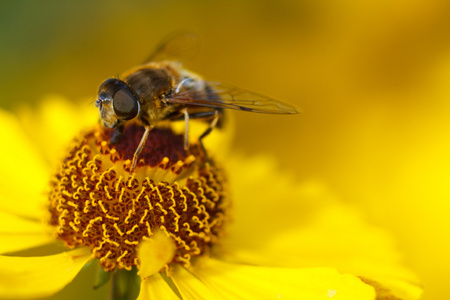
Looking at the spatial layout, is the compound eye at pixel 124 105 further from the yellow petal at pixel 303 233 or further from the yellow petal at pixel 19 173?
the yellow petal at pixel 303 233

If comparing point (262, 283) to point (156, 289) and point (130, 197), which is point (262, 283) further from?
point (130, 197)

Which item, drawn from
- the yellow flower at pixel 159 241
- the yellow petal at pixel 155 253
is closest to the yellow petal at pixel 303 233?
the yellow flower at pixel 159 241

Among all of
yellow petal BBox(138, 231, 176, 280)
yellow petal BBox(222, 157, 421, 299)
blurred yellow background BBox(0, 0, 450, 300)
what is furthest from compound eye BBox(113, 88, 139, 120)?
blurred yellow background BBox(0, 0, 450, 300)

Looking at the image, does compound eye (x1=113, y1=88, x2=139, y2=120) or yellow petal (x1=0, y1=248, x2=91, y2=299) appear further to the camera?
compound eye (x1=113, y1=88, x2=139, y2=120)

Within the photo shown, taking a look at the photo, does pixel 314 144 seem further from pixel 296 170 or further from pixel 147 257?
pixel 147 257

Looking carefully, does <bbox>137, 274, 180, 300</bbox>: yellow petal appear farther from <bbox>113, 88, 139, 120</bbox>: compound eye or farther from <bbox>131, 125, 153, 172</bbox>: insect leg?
<bbox>113, 88, 139, 120</bbox>: compound eye

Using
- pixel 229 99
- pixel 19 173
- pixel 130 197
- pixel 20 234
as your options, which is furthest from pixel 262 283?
pixel 19 173

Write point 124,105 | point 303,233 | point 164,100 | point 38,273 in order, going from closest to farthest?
point 38,273, point 124,105, point 164,100, point 303,233
